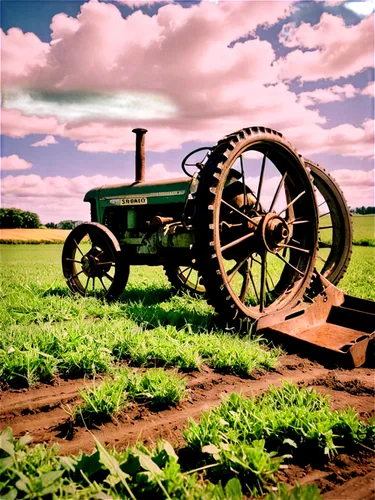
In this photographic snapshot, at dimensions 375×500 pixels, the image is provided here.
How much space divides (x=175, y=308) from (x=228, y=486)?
3225mm

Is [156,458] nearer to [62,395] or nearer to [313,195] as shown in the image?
[62,395]

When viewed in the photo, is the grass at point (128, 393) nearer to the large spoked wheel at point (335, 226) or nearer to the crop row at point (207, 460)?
the crop row at point (207, 460)

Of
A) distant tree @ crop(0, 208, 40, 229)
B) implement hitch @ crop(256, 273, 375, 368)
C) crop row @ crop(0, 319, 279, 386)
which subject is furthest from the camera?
distant tree @ crop(0, 208, 40, 229)

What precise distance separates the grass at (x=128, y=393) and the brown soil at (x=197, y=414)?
0.06m

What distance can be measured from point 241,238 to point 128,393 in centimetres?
196

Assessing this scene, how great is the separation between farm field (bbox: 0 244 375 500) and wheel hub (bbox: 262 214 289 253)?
1057 millimetres

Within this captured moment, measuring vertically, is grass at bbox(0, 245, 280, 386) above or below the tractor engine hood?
below

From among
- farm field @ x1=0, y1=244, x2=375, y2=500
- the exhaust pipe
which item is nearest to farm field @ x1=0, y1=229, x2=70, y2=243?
the exhaust pipe

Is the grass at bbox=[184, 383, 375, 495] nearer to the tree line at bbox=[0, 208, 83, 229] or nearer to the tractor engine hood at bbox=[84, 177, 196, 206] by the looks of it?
the tractor engine hood at bbox=[84, 177, 196, 206]

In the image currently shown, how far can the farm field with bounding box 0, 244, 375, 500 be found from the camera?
145 centimetres

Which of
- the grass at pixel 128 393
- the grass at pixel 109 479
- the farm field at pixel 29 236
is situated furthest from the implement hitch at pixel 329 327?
the farm field at pixel 29 236

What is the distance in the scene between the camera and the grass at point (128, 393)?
2053 millimetres

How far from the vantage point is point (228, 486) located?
1379 millimetres

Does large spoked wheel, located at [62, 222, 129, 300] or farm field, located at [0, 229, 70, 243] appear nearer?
large spoked wheel, located at [62, 222, 129, 300]
